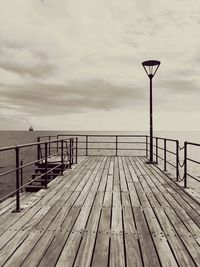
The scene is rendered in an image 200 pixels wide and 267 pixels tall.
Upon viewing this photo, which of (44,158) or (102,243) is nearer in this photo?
(102,243)

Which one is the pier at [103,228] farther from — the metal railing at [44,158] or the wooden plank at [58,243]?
the metal railing at [44,158]

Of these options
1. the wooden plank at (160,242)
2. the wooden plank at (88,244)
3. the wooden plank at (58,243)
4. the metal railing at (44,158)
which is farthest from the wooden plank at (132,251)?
the metal railing at (44,158)

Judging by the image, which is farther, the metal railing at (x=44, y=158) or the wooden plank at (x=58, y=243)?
the metal railing at (x=44, y=158)

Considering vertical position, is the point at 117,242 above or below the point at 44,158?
below

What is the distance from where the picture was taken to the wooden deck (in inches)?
128

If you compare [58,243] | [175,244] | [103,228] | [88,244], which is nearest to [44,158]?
[103,228]

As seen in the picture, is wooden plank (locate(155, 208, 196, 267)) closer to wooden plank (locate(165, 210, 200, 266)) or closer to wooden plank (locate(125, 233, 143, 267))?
wooden plank (locate(165, 210, 200, 266))

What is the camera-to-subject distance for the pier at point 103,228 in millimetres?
3266

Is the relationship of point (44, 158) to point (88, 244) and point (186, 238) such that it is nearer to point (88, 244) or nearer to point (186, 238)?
point (88, 244)

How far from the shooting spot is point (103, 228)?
13.9 feet

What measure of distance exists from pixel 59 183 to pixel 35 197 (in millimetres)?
1765

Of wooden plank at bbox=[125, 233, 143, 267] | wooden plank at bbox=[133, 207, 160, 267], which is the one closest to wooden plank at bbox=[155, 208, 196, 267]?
wooden plank at bbox=[133, 207, 160, 267]

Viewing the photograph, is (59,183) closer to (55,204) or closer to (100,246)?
(55,204)

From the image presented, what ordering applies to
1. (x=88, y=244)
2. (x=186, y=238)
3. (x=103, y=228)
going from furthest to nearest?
(x=103, y=228) < (x=186, y=238) < (x=88, y=244)
